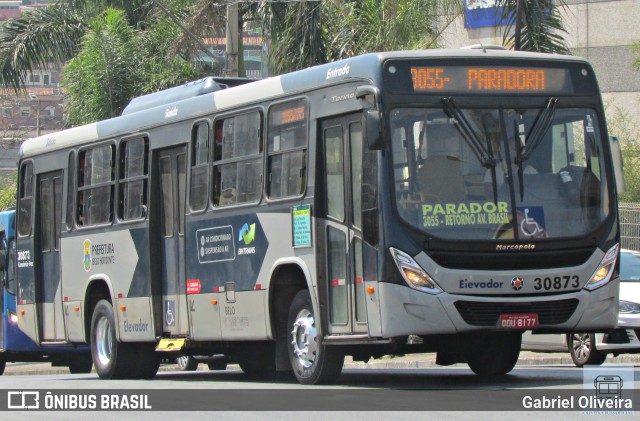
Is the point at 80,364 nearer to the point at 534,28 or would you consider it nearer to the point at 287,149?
the point at 534,28

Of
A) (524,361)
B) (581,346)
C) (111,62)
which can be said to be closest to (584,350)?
(581,346)

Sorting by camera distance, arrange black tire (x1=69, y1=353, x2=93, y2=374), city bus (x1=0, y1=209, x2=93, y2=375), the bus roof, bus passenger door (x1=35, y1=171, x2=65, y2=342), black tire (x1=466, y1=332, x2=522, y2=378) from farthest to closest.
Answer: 1. black tire (x1=69, y1=353, x2=93, y2=374)
2. city bus (x1=0, y1=209, x2=93, y2=375)
3. bus passenger door (x1=35, y1=171, x2=65, y2=342)
4. black tire (x1=466, y1=332, x2=522, y2=378)
5. the bus roof

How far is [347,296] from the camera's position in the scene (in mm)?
12961

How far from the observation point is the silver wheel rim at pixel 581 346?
18719 millimetres

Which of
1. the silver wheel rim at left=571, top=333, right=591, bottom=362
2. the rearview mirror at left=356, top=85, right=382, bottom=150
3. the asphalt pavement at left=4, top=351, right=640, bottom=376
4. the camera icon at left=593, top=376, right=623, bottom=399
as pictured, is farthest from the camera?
the asphalt pavement at left=4, top=351, right=640, bottom=376

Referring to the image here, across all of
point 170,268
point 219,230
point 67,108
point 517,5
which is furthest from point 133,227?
point 67,108

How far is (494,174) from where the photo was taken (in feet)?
41.3

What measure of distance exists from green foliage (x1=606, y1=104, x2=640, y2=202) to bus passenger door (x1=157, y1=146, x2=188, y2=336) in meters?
13.9

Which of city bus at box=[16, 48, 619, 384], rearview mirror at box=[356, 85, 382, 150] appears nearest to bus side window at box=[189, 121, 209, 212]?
city bus at box=[16, 48, 619, 384]

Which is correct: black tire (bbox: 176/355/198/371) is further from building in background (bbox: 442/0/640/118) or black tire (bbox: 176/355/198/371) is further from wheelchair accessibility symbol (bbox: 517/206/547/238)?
building in background (bbox: 442/0/640/118)

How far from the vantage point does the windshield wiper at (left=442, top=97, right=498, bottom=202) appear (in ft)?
41.3

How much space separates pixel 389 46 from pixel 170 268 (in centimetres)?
964

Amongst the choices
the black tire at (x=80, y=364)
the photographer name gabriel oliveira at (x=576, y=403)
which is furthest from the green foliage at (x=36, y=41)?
the photographer name gabriel oliveira at (x=576, y=403)

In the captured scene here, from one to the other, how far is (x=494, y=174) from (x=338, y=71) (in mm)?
1875
